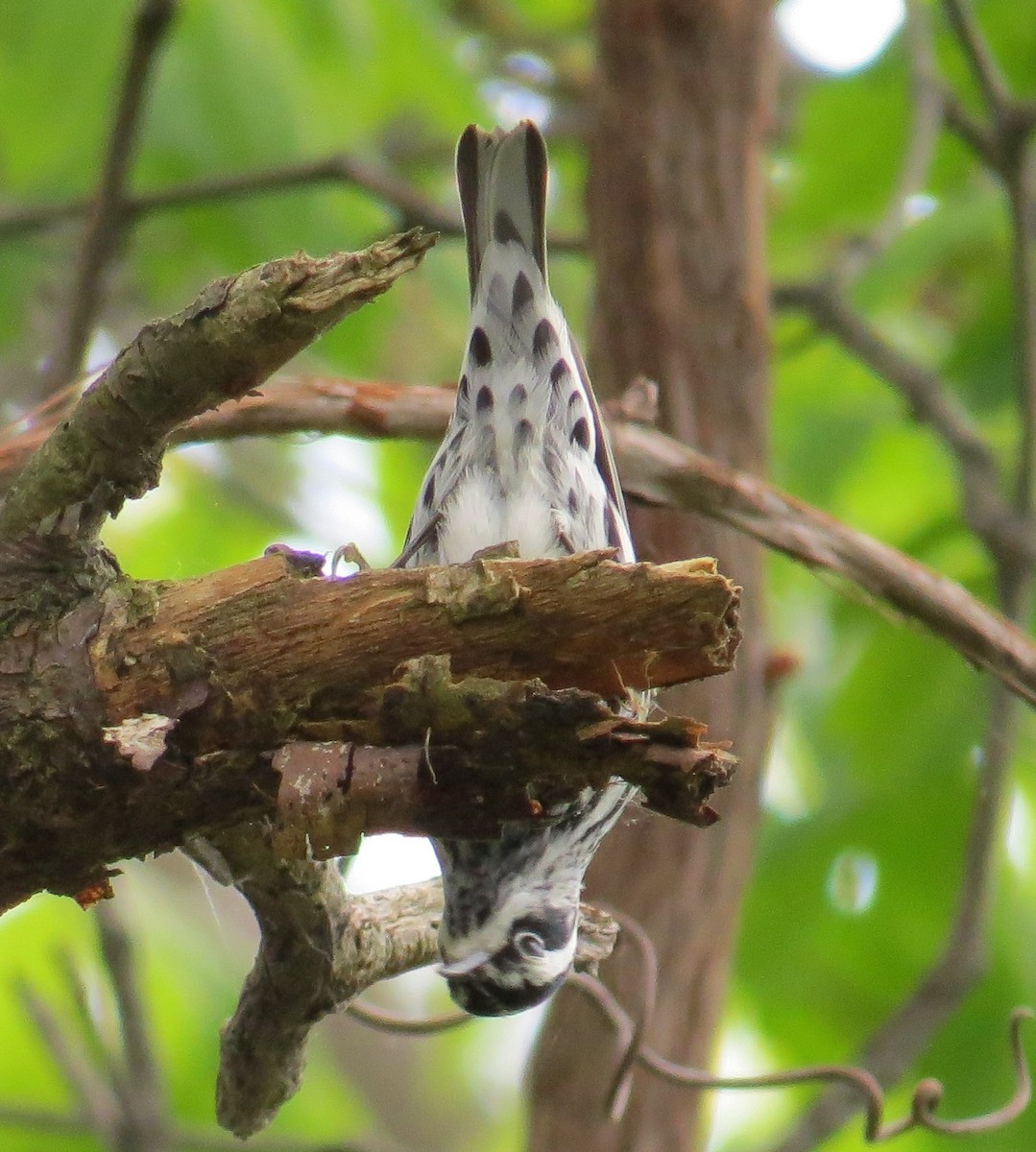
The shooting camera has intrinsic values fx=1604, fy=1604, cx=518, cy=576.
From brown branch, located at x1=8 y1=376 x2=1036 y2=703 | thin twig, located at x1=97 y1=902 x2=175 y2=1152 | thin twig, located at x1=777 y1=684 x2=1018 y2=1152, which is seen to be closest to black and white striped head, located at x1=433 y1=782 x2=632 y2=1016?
brown branch, located at x1=8 y1=376 x2=1036 y2=703

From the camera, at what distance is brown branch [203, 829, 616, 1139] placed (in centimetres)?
207

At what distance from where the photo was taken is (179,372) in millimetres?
1794

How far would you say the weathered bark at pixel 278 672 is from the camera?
179 cm

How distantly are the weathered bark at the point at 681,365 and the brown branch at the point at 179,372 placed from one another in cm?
201

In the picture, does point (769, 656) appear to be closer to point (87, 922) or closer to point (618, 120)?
point (618, 120)

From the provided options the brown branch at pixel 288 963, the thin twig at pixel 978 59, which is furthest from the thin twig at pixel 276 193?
the brown branch at pixel 288 963

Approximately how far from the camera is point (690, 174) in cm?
407

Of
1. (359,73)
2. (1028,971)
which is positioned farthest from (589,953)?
(359,73)

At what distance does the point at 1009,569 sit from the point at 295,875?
7.98 feet

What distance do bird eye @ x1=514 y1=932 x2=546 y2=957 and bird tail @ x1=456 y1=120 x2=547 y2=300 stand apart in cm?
A: 136

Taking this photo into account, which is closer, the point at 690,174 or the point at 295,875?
the point at 295,875

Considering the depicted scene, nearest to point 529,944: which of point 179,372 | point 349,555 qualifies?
point 349,555

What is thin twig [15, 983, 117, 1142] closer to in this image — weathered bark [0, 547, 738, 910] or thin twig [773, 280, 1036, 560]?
weathered bark [0, 547, 738, 910]

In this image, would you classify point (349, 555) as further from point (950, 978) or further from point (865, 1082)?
point (950, 978)
